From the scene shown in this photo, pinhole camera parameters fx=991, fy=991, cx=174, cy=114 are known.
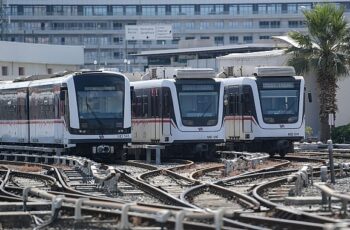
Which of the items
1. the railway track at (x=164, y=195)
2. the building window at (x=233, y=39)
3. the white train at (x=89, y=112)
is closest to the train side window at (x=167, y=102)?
the white train at (x=89, y=112)

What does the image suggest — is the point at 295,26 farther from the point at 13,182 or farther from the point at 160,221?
the point at 160,221

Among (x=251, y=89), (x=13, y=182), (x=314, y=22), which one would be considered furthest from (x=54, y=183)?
(x=314, y=22)

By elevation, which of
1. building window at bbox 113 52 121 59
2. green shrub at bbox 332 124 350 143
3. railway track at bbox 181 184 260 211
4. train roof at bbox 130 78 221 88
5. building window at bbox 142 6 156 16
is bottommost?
railway track at bbox 181 184 260 211

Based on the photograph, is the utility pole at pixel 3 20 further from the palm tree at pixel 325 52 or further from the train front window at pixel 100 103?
the train front window at pixel 100 103

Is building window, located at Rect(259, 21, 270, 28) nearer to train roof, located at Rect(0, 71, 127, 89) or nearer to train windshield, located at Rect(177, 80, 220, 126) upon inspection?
train roof, located at Rect(0, 71, 127, 89)

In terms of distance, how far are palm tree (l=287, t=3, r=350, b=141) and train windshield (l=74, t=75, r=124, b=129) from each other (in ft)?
54.5

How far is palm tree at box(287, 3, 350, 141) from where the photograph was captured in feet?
159

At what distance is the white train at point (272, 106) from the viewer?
120ft

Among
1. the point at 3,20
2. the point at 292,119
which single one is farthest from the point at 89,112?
the point at 3,20

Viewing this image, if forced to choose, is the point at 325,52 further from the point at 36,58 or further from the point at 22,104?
the point at 36,58

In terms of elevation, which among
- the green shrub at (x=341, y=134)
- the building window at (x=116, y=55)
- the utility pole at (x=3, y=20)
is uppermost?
the utility pole at (x=3, y=20)

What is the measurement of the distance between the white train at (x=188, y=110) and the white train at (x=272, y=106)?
69.6 inches

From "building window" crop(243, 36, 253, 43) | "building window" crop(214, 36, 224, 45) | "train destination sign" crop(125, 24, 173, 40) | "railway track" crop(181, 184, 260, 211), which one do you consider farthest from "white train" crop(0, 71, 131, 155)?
"building window" crop(243, 36, 253, 43)

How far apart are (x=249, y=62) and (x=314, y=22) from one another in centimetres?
879
